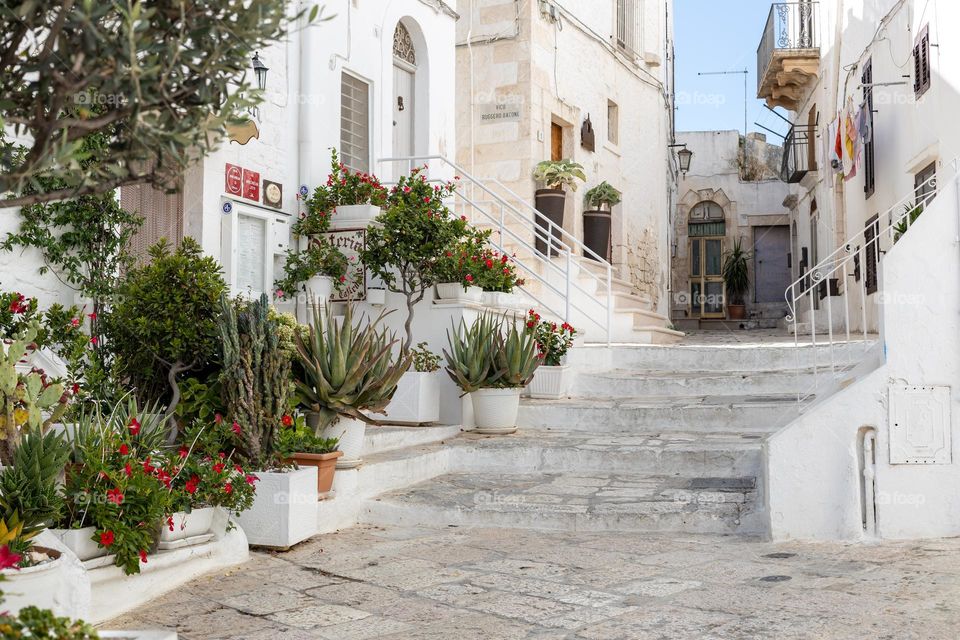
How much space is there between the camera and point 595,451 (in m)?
7.02

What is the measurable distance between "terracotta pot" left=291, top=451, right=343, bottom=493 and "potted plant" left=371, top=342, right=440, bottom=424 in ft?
6.91

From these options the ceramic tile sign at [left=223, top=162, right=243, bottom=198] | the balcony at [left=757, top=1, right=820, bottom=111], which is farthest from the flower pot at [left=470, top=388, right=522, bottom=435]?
the balcony at [left=757, top=1, right=820, bottom=111]

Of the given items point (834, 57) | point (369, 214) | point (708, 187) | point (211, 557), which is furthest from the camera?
point (708, 187)

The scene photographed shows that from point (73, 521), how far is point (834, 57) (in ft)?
49.6

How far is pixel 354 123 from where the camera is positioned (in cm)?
987

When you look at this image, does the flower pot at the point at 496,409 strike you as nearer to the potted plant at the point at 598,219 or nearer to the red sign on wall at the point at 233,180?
the red sign on wall at the point at 233,180

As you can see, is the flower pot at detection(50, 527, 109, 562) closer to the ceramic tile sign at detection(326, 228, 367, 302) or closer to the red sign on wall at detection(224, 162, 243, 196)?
the red sign on wall at detection(224, 162, 243, 196)

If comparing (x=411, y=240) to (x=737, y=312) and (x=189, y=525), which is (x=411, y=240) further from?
(x=737, y=312)

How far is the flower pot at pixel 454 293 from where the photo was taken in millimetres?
8484

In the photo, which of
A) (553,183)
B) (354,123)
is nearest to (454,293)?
(354,123)

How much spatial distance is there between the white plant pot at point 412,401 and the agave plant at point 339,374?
1768 millimetres

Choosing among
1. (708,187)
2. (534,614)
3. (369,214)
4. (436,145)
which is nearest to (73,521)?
(534,614)

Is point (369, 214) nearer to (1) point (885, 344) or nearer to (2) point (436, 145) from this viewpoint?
(2) point (436, 145)

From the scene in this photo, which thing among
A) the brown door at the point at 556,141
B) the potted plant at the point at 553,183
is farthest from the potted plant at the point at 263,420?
the brown door at the point at 556,141
